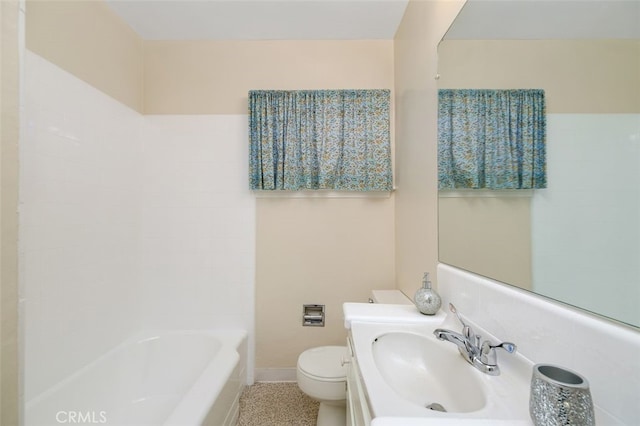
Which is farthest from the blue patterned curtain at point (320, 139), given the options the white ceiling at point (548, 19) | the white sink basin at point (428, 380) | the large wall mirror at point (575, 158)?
the white sink basin at point (428, 380)

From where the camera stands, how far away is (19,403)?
0.75 meters

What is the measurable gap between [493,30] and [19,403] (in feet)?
6.44

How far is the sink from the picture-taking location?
73 cm

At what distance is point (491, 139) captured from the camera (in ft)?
3.06

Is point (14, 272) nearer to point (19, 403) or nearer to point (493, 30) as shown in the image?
point (19, 403)

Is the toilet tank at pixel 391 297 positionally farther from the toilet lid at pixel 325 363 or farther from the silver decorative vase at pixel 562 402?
the silver decorative vase at pixel 562 402

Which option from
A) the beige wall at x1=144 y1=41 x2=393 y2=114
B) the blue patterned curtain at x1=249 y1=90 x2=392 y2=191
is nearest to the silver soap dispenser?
the blue patterned curtain at x1=249 y1=90 x2=392 y2=191

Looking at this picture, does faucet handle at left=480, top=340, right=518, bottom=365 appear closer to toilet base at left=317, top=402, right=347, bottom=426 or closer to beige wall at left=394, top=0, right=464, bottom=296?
beige wall at left=394, top=0, right=464, bottom=296

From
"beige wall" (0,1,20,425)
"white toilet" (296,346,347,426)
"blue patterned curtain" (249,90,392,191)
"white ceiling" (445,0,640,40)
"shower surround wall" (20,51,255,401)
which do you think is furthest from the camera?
"blue patterned curtain" (249,90,392,191)

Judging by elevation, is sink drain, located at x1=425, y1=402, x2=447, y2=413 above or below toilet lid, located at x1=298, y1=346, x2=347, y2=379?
above

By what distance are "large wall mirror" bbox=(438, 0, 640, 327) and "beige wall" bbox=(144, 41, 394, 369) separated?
107 cm

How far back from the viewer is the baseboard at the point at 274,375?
1932 mm

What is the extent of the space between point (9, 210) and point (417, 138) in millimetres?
1737

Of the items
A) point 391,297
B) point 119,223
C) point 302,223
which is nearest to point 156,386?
point 119,223
